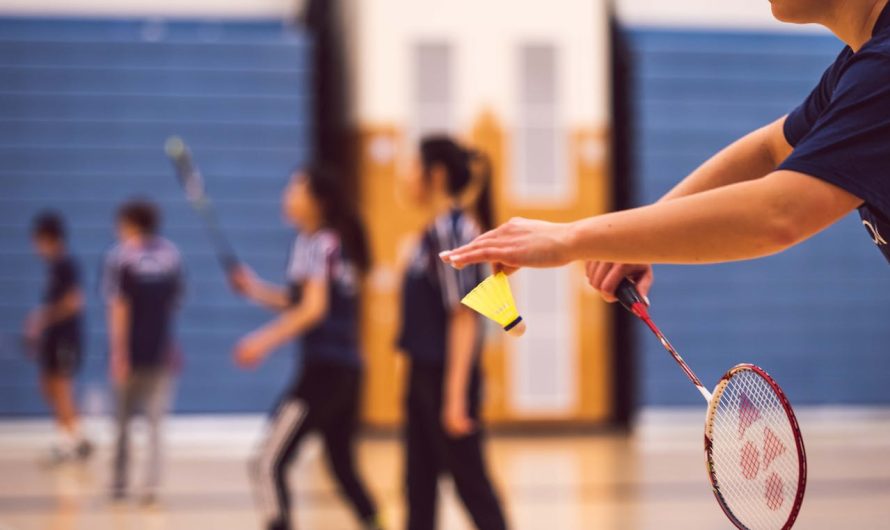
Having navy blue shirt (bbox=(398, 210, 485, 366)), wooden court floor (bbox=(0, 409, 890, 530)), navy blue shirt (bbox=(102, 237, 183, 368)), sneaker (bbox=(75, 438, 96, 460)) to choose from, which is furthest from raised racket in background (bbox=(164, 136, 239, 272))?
navy blue shirt (bbox=(398, 210, 485, 366))

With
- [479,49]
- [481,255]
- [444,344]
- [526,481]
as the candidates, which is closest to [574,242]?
[481,255]

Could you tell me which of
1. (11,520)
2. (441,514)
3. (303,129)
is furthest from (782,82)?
(11,520)

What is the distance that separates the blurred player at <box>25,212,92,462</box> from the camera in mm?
8859

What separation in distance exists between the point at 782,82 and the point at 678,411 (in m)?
3.33

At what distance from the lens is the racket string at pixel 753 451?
1697mm

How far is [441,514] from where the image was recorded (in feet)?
20.6

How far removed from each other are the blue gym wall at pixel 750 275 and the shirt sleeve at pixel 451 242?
20.5 feet

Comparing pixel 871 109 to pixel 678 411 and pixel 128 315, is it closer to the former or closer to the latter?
pixel 128 315

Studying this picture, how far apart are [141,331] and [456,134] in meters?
4.15

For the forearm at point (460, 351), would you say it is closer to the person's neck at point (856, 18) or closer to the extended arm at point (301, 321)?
the extended arm at point (301, 321)

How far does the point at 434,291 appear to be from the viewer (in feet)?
14.4

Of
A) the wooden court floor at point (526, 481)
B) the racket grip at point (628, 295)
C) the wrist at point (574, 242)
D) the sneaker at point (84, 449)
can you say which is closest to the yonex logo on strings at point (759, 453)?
the racket grip at point (628, 295)

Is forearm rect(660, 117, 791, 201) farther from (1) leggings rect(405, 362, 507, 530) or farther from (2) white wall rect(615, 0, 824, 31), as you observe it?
(2) white wall rect(615, 0, 824, 31)

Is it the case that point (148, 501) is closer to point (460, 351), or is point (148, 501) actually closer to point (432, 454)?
point (432, 454)
